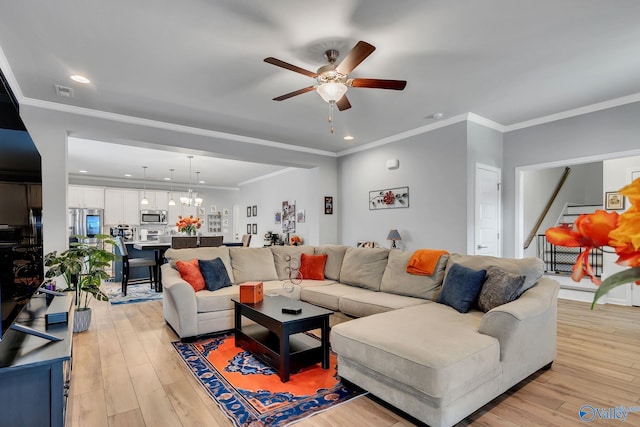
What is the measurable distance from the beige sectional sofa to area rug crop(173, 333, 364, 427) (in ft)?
0.70

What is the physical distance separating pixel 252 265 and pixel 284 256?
0.52 m

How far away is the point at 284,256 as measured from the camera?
4.72m

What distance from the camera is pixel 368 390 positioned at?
7.26ft

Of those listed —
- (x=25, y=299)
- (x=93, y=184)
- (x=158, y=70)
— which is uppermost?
(x=158, y=70)

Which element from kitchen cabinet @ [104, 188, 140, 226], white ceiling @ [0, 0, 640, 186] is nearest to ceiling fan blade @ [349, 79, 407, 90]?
white ceiling @ [0, 0, 640, 186]

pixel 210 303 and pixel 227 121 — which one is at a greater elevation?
pixel 227 121

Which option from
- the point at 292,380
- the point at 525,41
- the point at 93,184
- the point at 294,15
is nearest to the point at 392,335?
the point at 292,380

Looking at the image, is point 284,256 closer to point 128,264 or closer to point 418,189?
point 418,189

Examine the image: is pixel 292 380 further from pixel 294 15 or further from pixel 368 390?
pixel 294 15

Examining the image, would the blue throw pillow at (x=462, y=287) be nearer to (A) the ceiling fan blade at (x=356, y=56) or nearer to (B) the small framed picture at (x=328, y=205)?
(A) the ceiling fan blade at (x=356, y=56)

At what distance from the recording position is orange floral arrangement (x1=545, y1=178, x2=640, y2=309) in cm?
44

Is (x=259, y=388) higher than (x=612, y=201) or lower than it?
lower

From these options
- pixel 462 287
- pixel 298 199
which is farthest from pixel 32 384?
pixel 298 199

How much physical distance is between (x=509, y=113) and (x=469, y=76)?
4.96 ft
